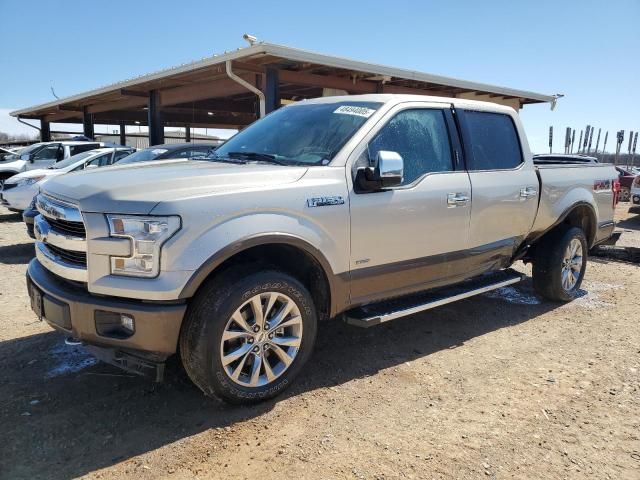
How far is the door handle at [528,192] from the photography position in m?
4.80

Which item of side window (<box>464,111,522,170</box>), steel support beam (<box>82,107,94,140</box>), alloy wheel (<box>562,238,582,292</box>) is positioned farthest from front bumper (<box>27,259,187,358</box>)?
steel support beam (<box>82,107,94,140</box>)

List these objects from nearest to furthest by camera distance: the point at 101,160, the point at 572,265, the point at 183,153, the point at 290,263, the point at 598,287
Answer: the point at 290,263 < the point at 572,265 < the point at 598,287 < the point at 183,153 < the point at 101,160

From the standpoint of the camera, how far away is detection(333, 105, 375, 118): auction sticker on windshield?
384 centimetres

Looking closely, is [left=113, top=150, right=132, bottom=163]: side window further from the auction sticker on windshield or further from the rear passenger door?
the rear passenger door

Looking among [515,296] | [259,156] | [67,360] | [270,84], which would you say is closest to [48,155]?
[270,84]

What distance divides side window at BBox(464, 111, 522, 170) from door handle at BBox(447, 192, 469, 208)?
0.34m

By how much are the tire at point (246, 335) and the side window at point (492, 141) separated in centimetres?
213

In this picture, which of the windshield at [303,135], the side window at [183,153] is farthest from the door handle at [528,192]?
the side window at [183,153]

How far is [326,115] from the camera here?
4047 millimetres

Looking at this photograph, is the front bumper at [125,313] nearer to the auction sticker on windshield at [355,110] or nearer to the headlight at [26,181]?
the auction sticker on windshield at [355,110]

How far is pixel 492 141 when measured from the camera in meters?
4.75

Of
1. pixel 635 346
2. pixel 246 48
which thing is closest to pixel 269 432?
pixel 635 346

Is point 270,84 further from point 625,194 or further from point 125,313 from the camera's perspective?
point 625,194

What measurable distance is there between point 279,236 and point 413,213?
1.21 meters
